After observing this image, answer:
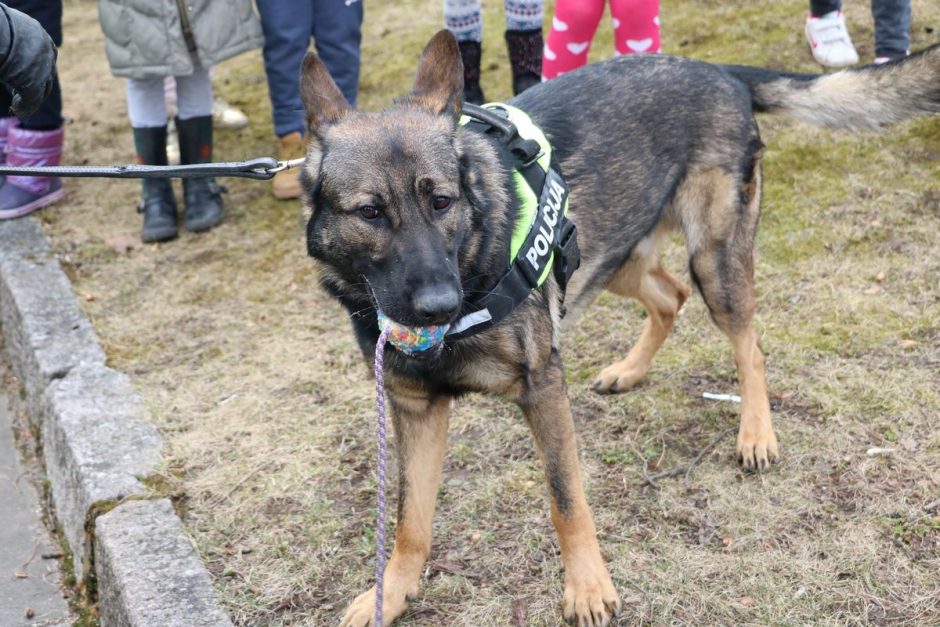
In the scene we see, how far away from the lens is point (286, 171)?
234 inches

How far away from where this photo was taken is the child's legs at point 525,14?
5418 millimetres

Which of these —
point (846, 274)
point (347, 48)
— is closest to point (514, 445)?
point (846, 274)

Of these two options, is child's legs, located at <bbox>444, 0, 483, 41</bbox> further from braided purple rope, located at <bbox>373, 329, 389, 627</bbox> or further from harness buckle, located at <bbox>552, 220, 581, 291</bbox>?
braided purple rope, located at <bbox>373, 329, 389, 627</bbox>

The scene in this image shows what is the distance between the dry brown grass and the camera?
9.77 ft

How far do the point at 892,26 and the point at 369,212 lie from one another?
171 inches

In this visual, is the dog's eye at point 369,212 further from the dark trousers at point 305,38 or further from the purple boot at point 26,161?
the purple boot at point 26,161

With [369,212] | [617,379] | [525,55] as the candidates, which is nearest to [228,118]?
[525,55]

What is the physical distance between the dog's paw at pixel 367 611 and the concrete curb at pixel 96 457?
1.21 feet

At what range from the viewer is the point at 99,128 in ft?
23.8

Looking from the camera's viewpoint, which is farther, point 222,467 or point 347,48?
point 347,48

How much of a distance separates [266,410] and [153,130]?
7.36ft

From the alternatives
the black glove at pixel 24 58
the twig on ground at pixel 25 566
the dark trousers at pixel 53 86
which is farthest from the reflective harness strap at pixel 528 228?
the dark trousers at pixel 53 86

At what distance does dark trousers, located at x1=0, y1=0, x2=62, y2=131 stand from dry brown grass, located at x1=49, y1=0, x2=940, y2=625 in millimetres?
591

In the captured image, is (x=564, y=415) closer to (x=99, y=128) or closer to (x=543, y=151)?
(x=543, y=151)
